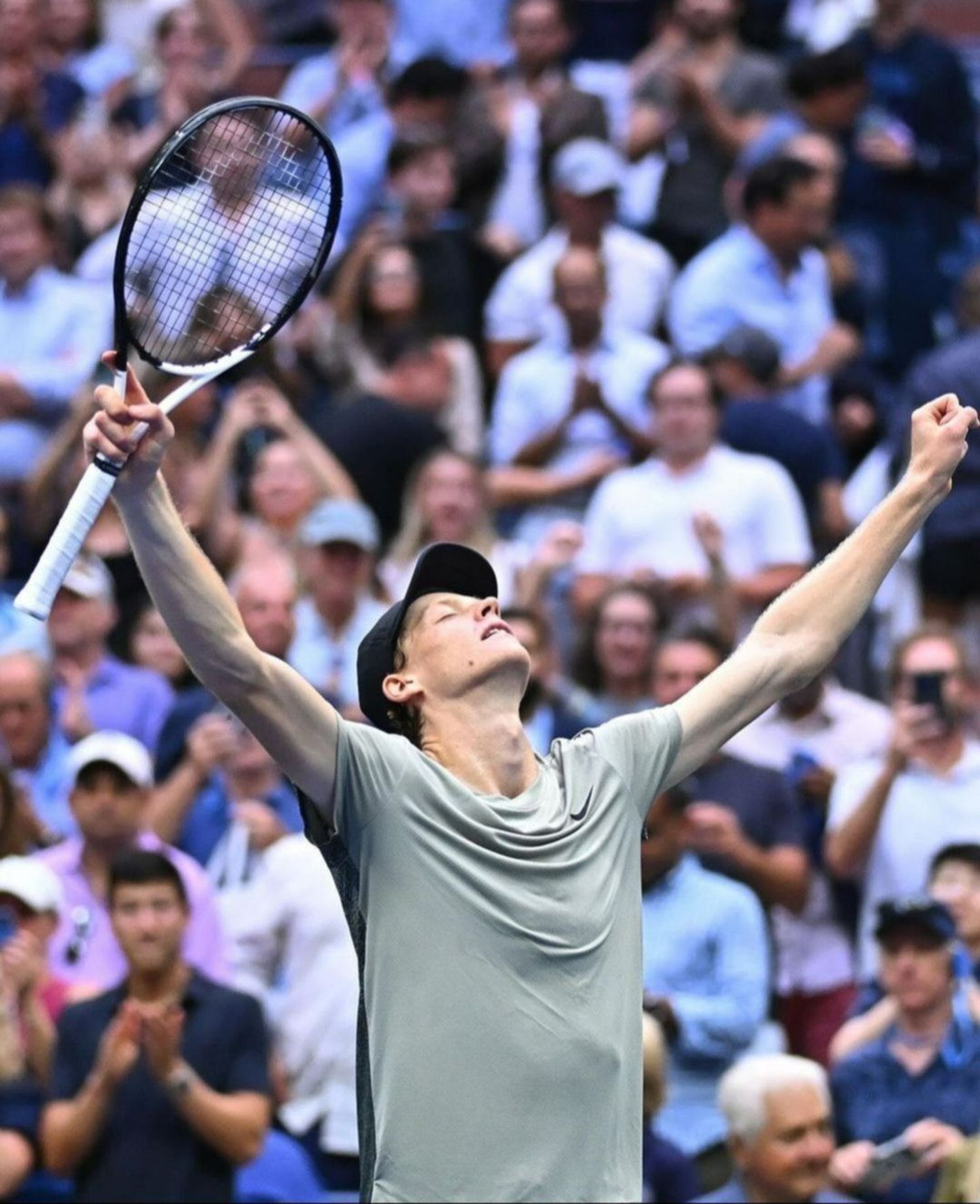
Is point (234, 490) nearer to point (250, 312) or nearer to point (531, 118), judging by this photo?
point (531, 118)

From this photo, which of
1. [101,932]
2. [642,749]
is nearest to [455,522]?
[101,932]

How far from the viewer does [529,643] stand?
910 centimetres

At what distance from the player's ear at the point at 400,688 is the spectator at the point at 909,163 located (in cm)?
812

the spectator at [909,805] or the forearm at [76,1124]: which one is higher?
the forearm at [76,1124]

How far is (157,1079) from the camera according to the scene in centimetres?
707

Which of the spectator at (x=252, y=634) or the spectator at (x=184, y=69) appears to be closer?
the spectator at (x=252, y=634)

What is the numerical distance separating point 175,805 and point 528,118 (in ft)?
17.3

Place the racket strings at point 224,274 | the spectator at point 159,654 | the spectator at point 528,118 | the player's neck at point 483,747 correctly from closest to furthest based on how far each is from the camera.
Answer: the player's neck at point 483,747 → the racket strings at point 224,274 → the spectator at point 159,654 → the spectator at point 528,118

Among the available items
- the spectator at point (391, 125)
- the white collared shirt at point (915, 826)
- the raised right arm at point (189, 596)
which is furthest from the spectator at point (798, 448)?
the raised right arm at point (189, 596)

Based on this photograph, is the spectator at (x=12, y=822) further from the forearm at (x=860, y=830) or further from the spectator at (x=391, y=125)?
the spectator at (x=391, y=125)

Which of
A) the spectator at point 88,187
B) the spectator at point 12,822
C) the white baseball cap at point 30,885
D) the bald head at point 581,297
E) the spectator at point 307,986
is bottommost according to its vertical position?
the spectator at point 307,986

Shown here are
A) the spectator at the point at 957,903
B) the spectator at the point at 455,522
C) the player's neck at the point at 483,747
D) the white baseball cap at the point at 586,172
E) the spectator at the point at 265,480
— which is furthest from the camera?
the white baseball cap at the point at 586,172

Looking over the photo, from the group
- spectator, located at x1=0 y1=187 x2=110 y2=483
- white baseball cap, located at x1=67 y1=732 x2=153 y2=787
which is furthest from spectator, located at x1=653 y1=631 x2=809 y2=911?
spectator, located at x1=0 y1=187 x2=110 y2=483

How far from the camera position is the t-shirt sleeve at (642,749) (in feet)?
15.6
